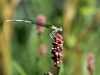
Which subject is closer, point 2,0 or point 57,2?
point 2,0

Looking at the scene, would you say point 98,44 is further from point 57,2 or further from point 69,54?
point 57,2

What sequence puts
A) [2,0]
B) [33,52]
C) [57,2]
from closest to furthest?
[2,0], [33,52], [57,2]

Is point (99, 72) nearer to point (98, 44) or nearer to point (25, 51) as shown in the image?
point (98, 44)

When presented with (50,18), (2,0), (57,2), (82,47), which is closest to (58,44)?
(2,0)

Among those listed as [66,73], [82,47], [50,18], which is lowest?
[66,73]

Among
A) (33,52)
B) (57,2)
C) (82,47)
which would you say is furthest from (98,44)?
(57,2)

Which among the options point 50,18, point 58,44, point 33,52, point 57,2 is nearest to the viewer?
point 58,44

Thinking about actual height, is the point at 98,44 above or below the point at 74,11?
below
